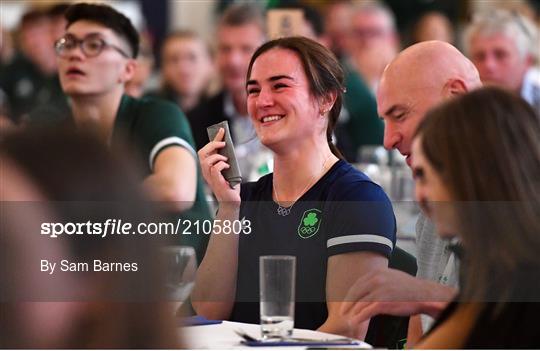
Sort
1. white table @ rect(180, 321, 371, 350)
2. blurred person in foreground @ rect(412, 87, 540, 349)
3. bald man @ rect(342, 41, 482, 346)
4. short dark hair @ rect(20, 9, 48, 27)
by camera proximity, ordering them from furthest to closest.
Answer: short dark hair @ rect(20, 9, 48, 27) < bald man @ rect(342, 41, 482, 346) < white table @ rect(180, 321, 371, 350) < blurred person in foreground @ rect(412, 87, 540, 349)

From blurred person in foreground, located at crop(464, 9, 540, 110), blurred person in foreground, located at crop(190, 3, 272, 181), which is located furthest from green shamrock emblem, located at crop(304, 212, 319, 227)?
blurred person in foreground, located at crop(464, 9, 540, 110)

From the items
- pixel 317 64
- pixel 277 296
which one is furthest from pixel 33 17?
pixel 277 296

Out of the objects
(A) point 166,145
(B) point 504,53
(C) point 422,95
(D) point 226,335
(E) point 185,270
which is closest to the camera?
(D) point 226,335

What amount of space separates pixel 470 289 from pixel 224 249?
1.00 meters

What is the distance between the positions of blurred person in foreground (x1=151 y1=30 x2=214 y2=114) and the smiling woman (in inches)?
166

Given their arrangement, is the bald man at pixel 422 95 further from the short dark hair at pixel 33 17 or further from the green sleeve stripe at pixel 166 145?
the short dark hair at pixel 33 17

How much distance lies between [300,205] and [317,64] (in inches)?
13.7

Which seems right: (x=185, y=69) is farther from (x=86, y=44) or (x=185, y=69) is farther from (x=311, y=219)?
(x=311, y=219)

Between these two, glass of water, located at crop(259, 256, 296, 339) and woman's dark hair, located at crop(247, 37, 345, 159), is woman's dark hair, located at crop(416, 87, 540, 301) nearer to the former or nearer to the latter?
glass of water, located at crop(259, 256, 296, 339)

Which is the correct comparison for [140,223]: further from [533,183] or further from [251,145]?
[251,145]

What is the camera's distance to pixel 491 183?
1483mm

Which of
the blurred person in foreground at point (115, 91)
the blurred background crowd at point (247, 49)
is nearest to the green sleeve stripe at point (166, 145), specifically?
the blurred person in foreground at point (115, 91)

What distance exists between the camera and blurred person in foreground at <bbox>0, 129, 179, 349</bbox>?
0.81m

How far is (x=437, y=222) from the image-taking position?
1.56 metres
